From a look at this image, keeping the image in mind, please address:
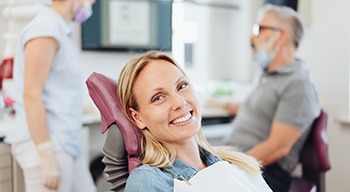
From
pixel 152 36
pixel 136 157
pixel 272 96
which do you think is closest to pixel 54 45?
pixel 136 157

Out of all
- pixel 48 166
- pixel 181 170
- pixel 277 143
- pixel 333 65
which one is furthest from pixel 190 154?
pixel 333 65

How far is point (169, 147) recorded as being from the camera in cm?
109

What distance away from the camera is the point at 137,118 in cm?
111

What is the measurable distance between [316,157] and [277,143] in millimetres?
210

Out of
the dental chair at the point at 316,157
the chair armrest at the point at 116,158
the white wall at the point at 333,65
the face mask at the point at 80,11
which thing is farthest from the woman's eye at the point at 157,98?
the dental chair at the point at 316,157

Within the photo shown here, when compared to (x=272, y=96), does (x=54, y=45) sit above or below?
above

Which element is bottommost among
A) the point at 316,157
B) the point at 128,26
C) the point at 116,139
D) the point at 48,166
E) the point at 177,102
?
the point at 316,157

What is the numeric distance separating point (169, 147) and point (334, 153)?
3.50ft

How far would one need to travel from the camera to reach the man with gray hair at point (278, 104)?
1.80 m

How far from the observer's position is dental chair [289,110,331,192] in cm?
184

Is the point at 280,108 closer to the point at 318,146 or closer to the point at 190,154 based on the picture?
the point at 318,146

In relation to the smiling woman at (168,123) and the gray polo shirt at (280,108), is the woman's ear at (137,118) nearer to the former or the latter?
the smiling woman at (168,123)

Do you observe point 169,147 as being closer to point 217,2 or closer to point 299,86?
point 299,86

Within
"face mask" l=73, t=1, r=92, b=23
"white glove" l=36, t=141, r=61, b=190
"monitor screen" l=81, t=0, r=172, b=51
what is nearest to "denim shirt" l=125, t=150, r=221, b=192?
"white glove" l=36, t=141, r=61, b=190
